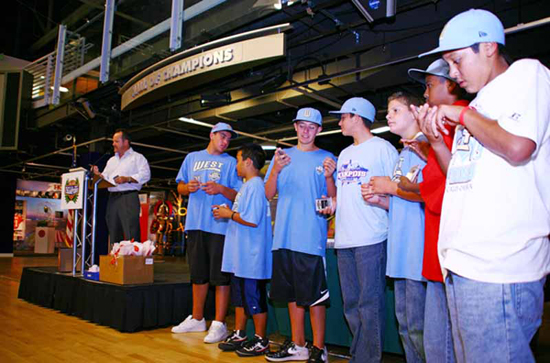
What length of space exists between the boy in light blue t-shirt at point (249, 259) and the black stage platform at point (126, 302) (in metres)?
1.01

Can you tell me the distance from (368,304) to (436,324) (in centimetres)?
70

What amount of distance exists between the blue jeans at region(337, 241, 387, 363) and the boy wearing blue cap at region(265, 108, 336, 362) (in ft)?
1.14

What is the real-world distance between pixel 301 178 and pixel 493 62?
1887 millimetres

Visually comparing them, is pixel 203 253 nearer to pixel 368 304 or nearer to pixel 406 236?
pixel 368 304

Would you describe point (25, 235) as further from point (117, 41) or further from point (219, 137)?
point (219, 137)

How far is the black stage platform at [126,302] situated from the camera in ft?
12.9

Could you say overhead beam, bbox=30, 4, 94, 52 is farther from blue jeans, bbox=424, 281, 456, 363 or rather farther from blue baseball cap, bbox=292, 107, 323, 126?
blue jeans, bbox=424, 281, 456, 363

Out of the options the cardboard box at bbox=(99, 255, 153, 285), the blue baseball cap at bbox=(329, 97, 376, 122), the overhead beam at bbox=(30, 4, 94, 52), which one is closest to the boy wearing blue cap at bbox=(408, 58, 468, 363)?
the blue baseball cap at bbox=(329, 97, 376, 122)

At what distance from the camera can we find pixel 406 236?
2.27 meters

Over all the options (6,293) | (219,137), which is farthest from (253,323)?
(6,293)

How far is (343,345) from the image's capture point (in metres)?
3.23

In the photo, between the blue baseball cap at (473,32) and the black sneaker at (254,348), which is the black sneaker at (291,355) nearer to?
the black sneaker at (254,348)

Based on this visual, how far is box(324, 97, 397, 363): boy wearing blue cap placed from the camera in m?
2.49

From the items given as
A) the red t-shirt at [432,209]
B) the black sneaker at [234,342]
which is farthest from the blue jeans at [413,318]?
the black sneaker at [234,342]
